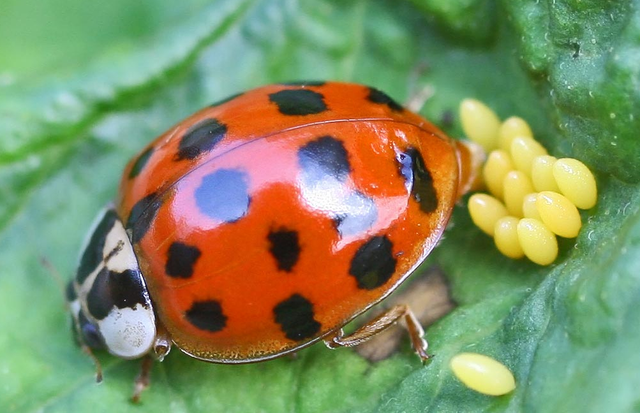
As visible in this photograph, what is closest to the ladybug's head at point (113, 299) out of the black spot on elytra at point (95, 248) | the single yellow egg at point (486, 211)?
the black spot on elytra at point (95, 248)

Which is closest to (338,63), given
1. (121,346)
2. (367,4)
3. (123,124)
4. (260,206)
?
(367,4)

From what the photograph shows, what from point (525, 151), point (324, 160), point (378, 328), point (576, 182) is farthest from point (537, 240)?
point (324, 160)

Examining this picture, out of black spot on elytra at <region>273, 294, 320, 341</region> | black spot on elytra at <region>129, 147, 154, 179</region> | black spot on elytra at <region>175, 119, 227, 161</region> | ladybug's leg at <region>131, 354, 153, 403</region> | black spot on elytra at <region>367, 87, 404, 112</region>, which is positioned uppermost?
black spot on elytra at <region>367, 87, 404, 112</region>

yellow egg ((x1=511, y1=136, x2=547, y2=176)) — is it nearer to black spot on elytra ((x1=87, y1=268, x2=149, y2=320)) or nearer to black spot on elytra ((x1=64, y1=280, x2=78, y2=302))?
black spot on elytra ((x1=87, y1=268, x2=149, y2=320))

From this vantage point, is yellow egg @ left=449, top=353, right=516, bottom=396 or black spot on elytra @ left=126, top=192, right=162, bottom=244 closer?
yellow egg @ left=449, top=353, right=516, bottom=396

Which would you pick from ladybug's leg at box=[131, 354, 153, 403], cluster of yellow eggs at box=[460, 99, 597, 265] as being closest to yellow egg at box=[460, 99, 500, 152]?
cluster of yellow eggs at box=[460, 99, 597, 265]

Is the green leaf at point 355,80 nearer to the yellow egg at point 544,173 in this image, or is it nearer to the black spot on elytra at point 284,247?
the yellow egg at point 544,173
